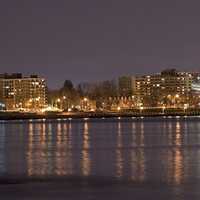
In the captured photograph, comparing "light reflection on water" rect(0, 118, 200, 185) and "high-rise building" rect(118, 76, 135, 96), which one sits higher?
"high-rise building" rect(118, 76, 135, 96)

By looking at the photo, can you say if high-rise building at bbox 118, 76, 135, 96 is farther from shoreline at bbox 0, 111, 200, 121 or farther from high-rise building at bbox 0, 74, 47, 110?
shoreline at bbox 0, 111, 200, 121

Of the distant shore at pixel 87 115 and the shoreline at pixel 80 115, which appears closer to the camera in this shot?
the shoreline at pixel 80 115

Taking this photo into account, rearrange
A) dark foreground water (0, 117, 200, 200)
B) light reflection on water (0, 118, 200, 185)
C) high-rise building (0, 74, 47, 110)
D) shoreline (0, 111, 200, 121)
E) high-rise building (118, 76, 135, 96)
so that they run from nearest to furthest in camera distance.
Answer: dark foreground water (0, 117, 200, 200)
light reflection on water (0, 118, 200, 185)
shoreline (0, 111, 200, 121)
high-rise building (0, 74, 47, 110)
high-rise building (118, 76, 135, 96)

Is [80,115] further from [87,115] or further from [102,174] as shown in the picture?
[102,174]

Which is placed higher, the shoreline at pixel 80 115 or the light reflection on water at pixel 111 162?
the shoreline at pixel 80 115

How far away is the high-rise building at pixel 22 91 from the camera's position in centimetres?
14873

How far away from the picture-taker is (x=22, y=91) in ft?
511

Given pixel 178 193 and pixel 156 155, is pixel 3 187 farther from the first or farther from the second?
pixel 156 155

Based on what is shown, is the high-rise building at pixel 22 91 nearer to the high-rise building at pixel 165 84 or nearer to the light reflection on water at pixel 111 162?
the high-rise building at pixel 165 84

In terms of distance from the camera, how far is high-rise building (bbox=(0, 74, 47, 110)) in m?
149

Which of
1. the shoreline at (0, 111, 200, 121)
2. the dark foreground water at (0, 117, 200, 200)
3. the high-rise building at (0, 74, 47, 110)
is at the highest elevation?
the high-rise building at (0, 74, 47, 110)

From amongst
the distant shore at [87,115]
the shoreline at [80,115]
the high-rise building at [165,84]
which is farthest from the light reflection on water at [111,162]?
the high-rise building at [165,84]

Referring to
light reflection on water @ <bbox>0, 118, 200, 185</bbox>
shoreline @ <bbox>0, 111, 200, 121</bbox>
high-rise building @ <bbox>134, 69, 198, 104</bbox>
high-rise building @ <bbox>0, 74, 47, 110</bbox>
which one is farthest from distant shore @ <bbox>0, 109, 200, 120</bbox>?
light reflection on water @ <bbox>0, 118, 200, 185</bbox>

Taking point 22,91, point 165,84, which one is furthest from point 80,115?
point 165,84
